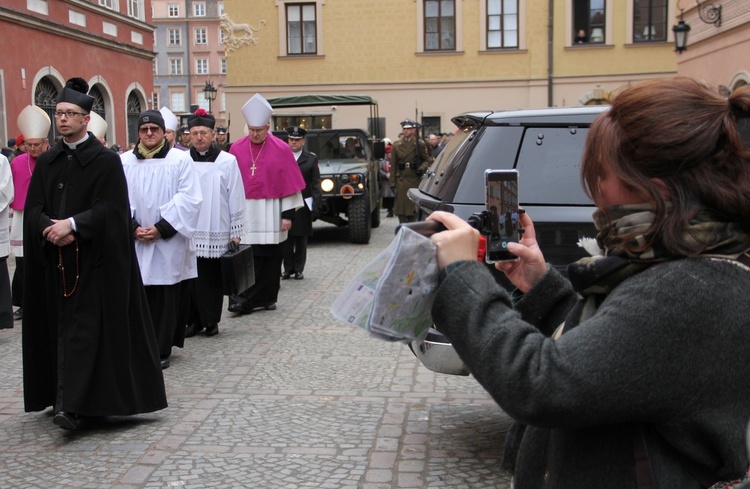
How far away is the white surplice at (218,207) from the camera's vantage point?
322 inches

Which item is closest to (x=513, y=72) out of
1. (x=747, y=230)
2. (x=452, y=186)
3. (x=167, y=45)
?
(x=452, y=186)

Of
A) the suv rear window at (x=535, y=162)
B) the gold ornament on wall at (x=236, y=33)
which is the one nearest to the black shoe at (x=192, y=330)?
the suv rear window at (x=535, y=162)

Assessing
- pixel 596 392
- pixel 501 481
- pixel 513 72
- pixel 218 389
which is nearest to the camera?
pixel 596 392

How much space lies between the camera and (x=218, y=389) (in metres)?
6.24

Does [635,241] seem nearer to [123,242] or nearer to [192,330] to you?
[123,242]

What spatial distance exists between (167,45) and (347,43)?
238ft

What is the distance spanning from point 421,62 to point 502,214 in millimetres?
29842

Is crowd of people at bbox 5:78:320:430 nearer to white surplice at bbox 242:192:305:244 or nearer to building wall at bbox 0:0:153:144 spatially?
white surplice at bbox 242:192:305:244

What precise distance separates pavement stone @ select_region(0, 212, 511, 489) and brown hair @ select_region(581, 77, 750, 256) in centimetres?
306

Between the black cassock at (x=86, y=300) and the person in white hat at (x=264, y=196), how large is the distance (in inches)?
154

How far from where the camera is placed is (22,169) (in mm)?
9609

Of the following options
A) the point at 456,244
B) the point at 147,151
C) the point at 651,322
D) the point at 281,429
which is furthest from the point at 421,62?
the point at 651,322

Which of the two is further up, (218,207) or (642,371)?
(642,371)

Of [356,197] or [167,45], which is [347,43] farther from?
[167,45]
